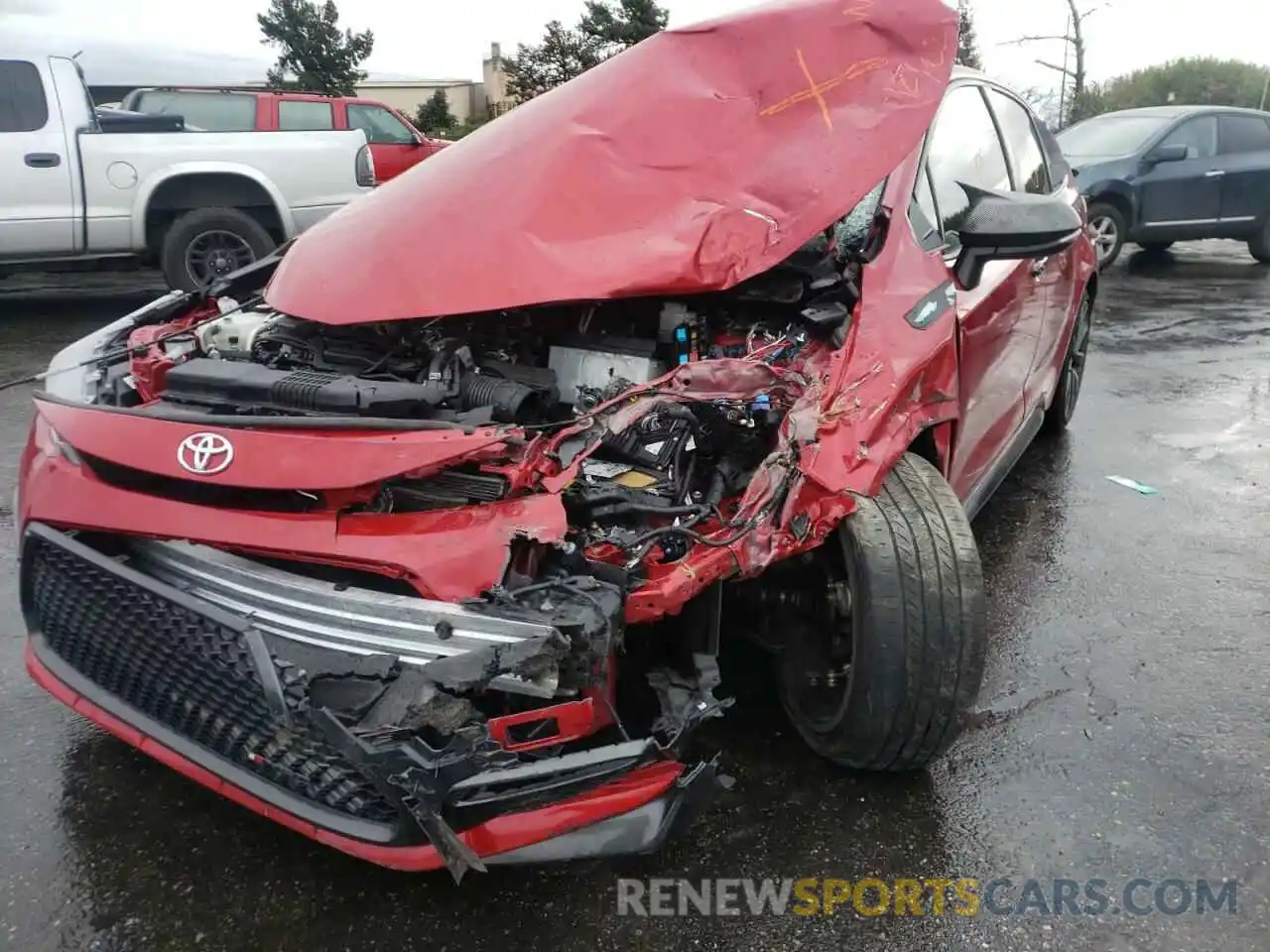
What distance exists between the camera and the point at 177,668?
1930mm

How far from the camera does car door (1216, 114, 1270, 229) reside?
10.9 meters

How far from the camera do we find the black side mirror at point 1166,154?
403 inches

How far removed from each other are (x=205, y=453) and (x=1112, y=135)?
11.5 m

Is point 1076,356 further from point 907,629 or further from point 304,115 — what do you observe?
point 304,115

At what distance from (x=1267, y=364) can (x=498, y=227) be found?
651cm

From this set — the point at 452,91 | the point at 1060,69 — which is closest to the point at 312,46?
the point at 452,91

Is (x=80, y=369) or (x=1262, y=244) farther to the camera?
(x=1262, y=244)

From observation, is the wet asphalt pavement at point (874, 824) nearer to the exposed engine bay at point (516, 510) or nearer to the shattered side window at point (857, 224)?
the exposed engine bay at point (516, 510)

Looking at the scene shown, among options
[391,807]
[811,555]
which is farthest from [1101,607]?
[391,807]

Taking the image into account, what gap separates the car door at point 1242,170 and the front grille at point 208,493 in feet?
38.6

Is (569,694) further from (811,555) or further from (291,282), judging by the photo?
(291,282)

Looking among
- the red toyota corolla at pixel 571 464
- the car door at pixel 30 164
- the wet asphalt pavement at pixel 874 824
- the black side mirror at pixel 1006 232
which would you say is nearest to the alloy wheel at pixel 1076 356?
the wet asphalt pavement at pixel 874 824

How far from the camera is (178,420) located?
2092 millimetres

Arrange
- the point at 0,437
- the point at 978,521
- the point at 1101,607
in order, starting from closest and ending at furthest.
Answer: the point at 1101,607, the point at 978,521, the point at 0,437
